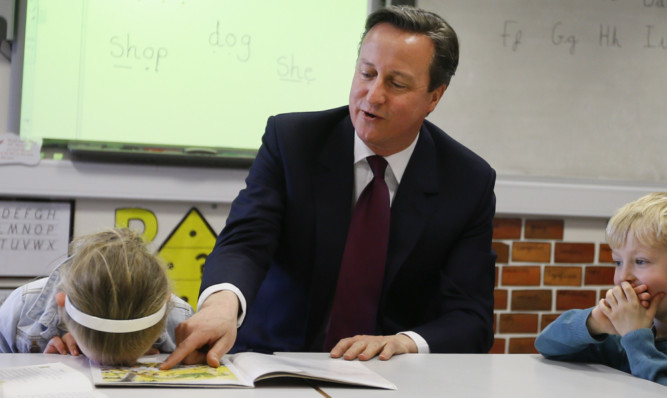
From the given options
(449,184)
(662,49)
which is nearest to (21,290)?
(449,184)

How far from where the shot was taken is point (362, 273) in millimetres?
1765

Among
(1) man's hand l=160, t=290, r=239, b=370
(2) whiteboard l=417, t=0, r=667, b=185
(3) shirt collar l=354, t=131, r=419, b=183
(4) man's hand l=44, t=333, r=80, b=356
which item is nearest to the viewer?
(1) man's hand l=160, t=290, r=239, b=370

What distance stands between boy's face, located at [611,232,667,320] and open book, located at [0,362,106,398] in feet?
3.53

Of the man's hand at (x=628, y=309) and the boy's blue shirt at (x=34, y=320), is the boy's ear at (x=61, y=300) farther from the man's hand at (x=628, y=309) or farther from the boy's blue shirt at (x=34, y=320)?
the man's hand at (x=628, y=309)

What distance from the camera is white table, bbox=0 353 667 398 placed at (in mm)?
1098

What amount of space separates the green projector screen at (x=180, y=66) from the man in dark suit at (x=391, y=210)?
570 mm

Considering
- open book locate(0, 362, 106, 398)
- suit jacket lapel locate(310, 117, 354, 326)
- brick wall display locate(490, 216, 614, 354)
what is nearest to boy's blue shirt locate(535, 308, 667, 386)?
suit jacket lapel locate(310, 117, 354, 326)

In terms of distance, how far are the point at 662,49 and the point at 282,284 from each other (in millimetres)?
1926

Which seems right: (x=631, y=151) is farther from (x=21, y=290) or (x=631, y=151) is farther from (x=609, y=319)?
(x=21, y=290)

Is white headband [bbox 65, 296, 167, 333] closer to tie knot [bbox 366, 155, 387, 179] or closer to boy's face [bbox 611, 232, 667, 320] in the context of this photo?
tie knot [bbox 366, 155, 387, 179]

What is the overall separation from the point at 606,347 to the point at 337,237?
66 cm

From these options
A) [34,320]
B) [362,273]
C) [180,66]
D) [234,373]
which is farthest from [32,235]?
[234,373]

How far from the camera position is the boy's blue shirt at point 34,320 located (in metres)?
1.46

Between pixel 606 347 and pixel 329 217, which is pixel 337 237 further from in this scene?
pixel 606 347
